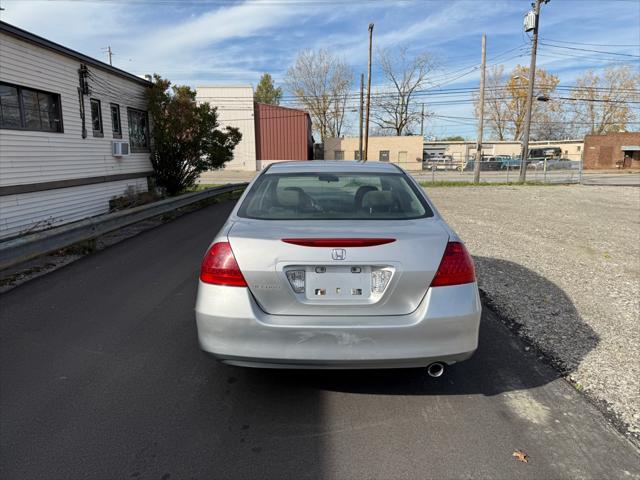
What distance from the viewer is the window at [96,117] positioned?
13.1m

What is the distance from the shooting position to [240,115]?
152ft

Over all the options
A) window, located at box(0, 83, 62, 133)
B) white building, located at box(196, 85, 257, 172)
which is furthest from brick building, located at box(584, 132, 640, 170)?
window, located at box(0, 83, 62, 133)

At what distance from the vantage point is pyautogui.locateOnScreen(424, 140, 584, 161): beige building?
60.1 metres

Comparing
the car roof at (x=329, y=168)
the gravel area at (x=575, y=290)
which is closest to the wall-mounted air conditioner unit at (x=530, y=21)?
the gravel area at (x=575, y=290)

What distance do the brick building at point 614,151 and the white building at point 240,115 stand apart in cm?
3754

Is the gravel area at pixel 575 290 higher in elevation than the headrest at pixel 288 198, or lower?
lower

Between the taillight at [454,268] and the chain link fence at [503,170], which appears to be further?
the chain link fence at [503,170]

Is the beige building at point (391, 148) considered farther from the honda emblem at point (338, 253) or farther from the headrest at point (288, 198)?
the honda emblem at point (338, 253)

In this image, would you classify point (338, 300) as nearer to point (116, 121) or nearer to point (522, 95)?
point (116, 121)

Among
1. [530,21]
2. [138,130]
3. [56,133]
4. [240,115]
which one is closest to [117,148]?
[56,133]

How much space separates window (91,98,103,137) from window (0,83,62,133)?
1.64 meters

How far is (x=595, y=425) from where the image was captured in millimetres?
2902

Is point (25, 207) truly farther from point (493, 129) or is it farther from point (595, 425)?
point (493, 129)

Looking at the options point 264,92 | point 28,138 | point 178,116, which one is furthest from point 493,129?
point 28,138
